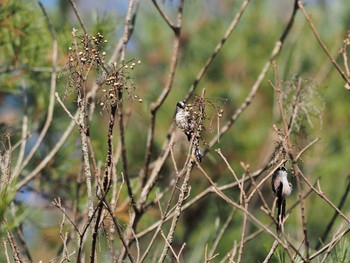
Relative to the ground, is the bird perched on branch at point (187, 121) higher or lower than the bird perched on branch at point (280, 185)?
higher

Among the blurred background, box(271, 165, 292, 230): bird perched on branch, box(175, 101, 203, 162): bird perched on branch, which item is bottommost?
box(271, 165, 292, 230): bird perched on branch

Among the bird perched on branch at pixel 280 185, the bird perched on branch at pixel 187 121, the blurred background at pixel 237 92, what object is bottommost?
the bird perched on branch at pixel 280 185

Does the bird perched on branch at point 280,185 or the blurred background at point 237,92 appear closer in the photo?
the bird perched on branch at point 280,185

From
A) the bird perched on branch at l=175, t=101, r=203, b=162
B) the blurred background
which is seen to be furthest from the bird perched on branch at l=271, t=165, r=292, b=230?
the blurred background

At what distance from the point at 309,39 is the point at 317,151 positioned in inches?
32.2

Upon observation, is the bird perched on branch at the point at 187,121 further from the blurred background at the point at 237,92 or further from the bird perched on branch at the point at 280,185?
the blurred background at the point at 237,92

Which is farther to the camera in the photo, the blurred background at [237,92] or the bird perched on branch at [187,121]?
the blurred background at [237,92]

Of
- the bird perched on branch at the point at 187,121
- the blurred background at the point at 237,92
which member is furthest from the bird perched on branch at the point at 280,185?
the blurred background at the point at 237,92

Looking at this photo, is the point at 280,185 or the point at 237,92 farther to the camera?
the point at 237,92

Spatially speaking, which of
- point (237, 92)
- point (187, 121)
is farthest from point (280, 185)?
point (237, 92)

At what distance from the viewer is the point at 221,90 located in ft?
12.4

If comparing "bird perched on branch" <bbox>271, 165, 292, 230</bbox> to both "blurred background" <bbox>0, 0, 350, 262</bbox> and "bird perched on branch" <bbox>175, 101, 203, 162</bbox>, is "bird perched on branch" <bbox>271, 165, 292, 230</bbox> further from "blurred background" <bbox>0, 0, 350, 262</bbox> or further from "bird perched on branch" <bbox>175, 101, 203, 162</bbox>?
"blurred background" <bbox>0, 0, 350, 262</bbox>

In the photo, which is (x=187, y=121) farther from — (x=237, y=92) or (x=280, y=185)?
(x=237, y=92)

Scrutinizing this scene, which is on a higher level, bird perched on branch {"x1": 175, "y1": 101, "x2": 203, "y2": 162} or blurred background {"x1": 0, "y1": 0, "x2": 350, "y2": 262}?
blurred background {"x1": 0, "y1": 0, "x2": 350, "y2": 262}
